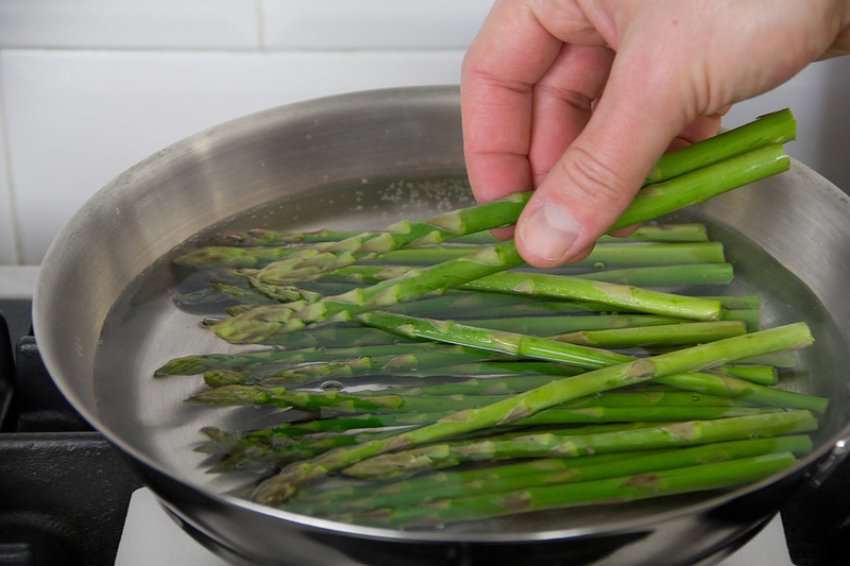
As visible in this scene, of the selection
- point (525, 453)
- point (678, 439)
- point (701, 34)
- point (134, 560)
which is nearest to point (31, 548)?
point (134, 560)

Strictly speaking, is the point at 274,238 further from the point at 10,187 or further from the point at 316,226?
the point at 10,187

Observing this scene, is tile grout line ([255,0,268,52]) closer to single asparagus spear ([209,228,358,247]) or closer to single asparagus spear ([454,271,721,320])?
single asparagus spear ([209,228,358,247])

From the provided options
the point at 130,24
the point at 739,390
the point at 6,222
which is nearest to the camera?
the point at 739,390

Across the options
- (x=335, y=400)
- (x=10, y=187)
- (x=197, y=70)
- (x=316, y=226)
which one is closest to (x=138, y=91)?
(x=197, y=70)

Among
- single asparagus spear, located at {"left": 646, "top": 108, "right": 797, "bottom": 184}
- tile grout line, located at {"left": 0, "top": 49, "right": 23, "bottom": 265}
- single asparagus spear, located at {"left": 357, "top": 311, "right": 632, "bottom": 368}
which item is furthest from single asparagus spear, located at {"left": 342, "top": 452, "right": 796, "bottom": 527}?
tile grout line, located at {"left": 0, "top": 49, "right": 23, "bottom": 265}

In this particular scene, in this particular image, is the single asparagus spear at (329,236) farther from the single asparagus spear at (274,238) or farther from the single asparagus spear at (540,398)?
the single asparagus spear at (540,398)

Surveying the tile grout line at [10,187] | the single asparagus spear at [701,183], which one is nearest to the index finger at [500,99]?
the single asparagus spear at [701,183]
